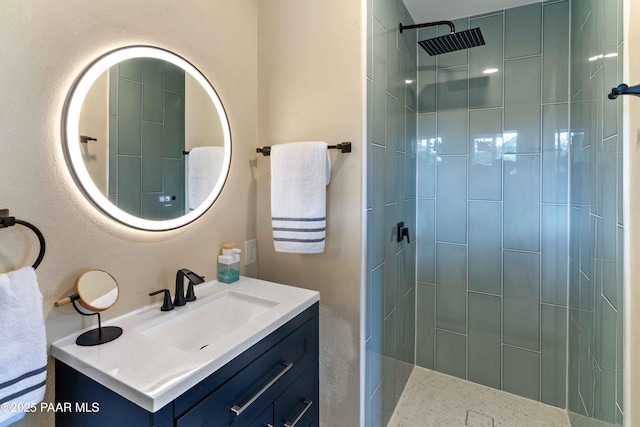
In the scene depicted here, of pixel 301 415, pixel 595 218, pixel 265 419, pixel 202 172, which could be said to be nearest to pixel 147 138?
pixel 202 172

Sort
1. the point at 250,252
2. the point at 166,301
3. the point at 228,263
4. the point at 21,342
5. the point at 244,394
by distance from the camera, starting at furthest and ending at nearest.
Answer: the point at 250,252 → the point at 228,263 → the point at 166,301 → the point at 244,394 → the point at 21,342

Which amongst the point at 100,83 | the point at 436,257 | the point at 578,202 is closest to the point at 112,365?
the point at 100,83

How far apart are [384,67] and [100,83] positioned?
1200 millimetres

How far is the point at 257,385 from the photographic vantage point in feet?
3.05

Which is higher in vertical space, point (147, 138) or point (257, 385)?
point (147, 138)

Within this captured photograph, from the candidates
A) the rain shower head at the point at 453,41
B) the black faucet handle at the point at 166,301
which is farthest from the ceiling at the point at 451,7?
the black faucet handle at the point at 166,301

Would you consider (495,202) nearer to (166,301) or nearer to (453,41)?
(453,41)

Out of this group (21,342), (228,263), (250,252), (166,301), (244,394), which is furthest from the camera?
(250,252)

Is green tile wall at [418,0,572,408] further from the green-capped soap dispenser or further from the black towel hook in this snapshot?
the black towel hook

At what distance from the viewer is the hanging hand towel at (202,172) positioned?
51.0 inches

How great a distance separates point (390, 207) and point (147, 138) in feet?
3.86

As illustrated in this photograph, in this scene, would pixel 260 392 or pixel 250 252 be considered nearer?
pixel 260 392

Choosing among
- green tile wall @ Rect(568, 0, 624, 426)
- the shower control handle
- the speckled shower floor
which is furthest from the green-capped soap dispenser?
green tile wall @ Rect(568, 0, 624, 426)

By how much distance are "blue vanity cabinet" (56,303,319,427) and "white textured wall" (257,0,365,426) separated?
21cm
